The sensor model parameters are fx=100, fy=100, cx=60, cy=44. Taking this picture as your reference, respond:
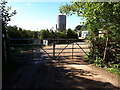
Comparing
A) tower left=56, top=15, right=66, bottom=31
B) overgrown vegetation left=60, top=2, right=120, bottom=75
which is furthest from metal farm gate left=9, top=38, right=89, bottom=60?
tower left=56, top=15, right=66, bottom=31

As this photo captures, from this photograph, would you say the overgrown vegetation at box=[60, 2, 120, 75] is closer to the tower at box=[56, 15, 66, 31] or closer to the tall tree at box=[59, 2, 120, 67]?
the tall tree at box=[59, 2, 120, 67]

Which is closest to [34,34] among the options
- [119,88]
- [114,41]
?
[114,41]

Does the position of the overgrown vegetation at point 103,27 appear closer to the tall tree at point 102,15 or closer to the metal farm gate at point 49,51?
the tall tree at point 102,15

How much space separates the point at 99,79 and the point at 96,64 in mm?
1826

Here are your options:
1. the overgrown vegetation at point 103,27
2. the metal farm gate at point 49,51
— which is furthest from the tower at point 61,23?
the overgrown vegetation at point 103,27

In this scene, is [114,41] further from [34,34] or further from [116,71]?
[34,34]

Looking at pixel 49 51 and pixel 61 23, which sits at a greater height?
pixel 61 23

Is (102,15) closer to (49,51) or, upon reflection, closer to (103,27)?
(103,27)

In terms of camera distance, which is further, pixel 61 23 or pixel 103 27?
pixel 61 23

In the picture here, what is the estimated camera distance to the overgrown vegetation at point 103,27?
3976 millimetres

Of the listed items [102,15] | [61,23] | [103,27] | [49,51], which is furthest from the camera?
[61,23]

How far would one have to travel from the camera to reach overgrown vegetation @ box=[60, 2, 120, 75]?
398 cm

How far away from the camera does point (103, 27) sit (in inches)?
183

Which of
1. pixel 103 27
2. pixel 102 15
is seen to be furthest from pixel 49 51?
pixel 102 15
